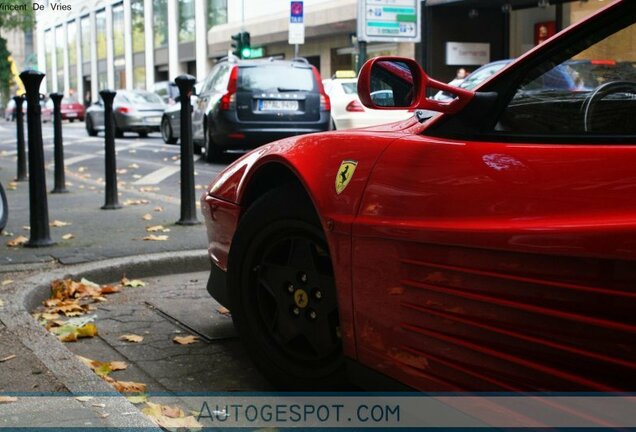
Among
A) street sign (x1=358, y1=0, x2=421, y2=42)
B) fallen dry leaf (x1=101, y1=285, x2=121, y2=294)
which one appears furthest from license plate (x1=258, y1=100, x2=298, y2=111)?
fallen dry leaf (x1=101, y1=285, x2=121, y2=294)

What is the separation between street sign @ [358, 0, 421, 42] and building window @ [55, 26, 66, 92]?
40.0 meters

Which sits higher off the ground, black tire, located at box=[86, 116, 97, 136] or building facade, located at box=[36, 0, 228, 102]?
building facade, located at box=[36, 0, 228, 102]

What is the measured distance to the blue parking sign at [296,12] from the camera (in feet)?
75.6

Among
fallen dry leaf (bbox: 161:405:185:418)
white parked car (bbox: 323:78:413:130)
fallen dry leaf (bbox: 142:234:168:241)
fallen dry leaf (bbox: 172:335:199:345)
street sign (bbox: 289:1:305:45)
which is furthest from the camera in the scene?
street sign (bbox: 289:1:305:45)

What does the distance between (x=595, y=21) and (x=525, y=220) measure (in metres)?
0.54

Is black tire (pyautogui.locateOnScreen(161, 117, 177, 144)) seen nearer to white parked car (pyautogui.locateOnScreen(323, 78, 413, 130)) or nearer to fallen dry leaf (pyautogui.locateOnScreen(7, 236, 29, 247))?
white parked car (pyautogui.locateOnScreen(323, 78, 413, 130))

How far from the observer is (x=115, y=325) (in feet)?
14.6

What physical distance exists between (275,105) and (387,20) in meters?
8.03

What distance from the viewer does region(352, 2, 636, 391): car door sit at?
1973 millimetres

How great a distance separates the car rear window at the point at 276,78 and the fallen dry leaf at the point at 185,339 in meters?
9.83

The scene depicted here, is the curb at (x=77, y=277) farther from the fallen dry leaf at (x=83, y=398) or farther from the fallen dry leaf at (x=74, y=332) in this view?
the fallen dry leaf at (x=74, y=332)

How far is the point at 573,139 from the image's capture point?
221cm


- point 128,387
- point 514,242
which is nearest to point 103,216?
point 128,387

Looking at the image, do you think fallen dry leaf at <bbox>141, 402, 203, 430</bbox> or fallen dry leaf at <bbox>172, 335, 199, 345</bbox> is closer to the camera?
fallen dry leaf at <bbox>141, 402, 203, 430</bbox>
